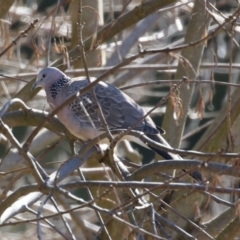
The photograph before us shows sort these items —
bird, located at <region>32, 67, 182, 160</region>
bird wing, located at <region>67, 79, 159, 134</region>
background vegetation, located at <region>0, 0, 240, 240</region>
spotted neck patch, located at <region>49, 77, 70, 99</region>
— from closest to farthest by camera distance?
background vegetation, located at <region>0, 0, 240, 240</region> < bird, located at <region>32, 67, 182, 160</region> < bird wing, located at <region>67, 79, 159, 134</region> < spotted neck patch, located at <region>49, 77, 70, 99</region>

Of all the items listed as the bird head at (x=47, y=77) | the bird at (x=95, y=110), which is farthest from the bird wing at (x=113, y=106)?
the bird head at (x=47, y=77)

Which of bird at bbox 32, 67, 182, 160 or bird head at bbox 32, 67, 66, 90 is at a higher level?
bird head at bbox 32, 67, 66, 90

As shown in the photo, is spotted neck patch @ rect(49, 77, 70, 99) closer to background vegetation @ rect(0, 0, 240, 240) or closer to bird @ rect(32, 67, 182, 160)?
bird @ rect(32, 67, 182, 160)

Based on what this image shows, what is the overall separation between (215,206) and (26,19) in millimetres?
2111

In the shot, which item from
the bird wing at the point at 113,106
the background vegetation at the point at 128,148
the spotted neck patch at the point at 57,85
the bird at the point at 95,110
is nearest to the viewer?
the background vegetation at the point at 128,148

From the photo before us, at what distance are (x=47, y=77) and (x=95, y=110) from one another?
406 mm

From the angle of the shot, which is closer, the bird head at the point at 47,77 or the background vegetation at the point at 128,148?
the background vegetation at the point at 128,148

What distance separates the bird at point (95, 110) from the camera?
346 cm

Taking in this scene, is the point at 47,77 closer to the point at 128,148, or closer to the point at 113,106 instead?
the point at 113,106

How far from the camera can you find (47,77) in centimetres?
366

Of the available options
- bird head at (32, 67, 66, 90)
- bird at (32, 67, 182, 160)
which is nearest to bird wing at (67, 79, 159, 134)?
bird at (32, 67, 182, 160)

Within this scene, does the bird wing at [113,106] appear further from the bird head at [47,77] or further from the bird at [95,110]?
the bird head at [47,77]

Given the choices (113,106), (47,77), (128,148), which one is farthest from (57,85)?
(128,148)

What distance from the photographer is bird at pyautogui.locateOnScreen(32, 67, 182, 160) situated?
3.46 meters
